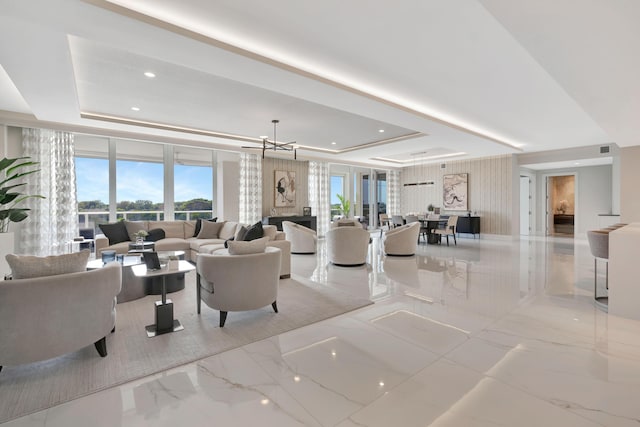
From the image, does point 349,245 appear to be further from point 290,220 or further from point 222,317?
point 290,220

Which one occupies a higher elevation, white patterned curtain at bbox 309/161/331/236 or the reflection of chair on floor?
white patterned curtain at bbox 309/161/331/236

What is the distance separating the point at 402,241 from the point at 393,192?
6.46 m

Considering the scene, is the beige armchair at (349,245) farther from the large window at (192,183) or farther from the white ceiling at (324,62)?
the large window at (192,183)

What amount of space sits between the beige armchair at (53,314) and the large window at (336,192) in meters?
10.0

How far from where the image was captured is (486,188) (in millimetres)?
10523

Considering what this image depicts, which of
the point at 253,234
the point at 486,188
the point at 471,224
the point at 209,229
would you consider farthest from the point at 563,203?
the point at 209,229

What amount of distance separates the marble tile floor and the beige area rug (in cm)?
12

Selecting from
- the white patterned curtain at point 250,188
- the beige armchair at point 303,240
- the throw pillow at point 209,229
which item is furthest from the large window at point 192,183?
the beige armchair at point 303,240

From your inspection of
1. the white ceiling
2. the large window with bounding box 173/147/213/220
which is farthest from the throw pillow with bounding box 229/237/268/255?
the large window with bounding box 173/147/213/220

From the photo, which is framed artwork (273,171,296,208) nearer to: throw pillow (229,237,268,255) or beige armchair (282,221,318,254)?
beige armchair (282,221,318,254)

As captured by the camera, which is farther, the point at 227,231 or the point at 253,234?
the point at 227,231

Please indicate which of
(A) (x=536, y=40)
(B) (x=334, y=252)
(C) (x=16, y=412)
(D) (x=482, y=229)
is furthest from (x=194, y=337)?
(D) (x=482, y=229)

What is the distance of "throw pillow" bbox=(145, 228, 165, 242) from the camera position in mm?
6197

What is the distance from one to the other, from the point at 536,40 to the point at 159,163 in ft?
25.9
